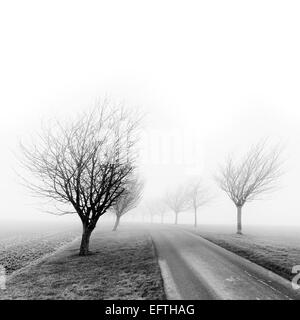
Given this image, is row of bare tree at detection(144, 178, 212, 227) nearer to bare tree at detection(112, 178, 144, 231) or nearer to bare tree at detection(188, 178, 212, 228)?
bare tree at detection(188, 178, 212, 228)

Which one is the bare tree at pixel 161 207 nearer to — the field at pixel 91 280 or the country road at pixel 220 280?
the field at pixel 91 280

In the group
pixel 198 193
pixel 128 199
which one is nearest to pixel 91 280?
pixel 128 199

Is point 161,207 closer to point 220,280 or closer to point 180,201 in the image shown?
point 180,201

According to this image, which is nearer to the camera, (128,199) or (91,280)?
(91,280)

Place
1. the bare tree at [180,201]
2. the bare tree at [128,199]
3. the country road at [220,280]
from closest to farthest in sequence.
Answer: the country road at [220,280], the bare tree at [128,199], the bare tree at [180,201]

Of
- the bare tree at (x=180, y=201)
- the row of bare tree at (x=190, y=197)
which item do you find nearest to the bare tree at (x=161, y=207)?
the row of bare tree at (x=190, y=197)

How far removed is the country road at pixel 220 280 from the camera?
8.16 meters

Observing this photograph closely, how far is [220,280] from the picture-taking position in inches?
380

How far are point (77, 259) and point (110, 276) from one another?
205 inches

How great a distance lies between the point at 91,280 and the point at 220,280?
568 cm

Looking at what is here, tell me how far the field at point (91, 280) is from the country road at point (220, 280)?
67cm
